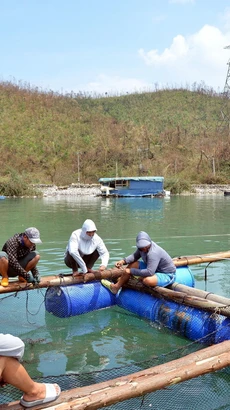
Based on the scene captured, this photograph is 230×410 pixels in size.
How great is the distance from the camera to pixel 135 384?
3930mm

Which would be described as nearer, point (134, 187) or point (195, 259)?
point (195, 259)

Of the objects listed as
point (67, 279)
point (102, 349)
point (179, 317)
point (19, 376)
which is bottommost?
point (102, 349)

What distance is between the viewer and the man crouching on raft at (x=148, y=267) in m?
7.17

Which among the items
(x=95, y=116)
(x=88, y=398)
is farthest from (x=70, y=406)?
(x=95, y=116)

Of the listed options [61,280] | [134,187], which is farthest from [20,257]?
[134,187]

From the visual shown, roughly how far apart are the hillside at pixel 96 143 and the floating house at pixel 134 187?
3.79 metres

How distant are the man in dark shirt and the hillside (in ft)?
126

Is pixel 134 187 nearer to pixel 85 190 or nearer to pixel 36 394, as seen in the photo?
pixel 85 190

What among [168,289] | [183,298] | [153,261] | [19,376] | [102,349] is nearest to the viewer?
[19,376]

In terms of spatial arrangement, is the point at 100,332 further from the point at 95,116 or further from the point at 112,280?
the point at 95,116

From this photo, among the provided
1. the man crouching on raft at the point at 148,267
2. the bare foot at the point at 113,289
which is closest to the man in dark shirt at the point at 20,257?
the bare foot at the point at 113,289

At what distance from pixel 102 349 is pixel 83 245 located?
203cm

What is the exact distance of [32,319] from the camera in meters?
7.34

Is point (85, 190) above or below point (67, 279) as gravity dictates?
above
